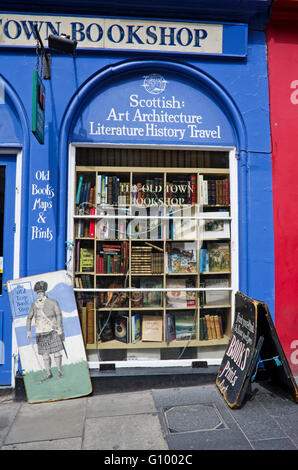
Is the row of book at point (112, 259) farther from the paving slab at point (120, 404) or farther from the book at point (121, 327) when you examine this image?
the paving slab at point (120, 404)

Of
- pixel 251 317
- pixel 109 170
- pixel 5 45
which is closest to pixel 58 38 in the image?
pixel 5 45

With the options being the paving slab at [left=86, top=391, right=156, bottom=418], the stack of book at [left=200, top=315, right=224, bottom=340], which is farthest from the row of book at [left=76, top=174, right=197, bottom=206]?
the paving slab at [left=86, top=391, right=156, bottom=418]

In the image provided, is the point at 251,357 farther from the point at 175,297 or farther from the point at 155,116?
Result: the point at 155,116

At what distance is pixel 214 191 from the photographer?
442 cm

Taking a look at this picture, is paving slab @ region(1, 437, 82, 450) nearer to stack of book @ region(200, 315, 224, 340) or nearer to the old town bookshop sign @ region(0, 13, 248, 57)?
stack of book @ region(200, 315, 224, 340)

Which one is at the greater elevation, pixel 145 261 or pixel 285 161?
pixel 285 161

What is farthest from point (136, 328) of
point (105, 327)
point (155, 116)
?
point (155, 116)

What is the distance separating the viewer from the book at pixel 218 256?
4379mm

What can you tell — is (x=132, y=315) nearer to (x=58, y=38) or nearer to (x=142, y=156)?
(x=142, y=156)

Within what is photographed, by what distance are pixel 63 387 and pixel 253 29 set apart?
524 centimetres

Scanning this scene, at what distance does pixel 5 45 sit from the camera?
407 cm

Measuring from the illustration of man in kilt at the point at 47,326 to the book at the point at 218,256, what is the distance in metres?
2.09

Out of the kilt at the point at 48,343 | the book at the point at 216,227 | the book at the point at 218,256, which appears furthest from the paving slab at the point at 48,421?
the book at the point at 216,227

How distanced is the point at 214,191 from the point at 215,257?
911 millimetres
